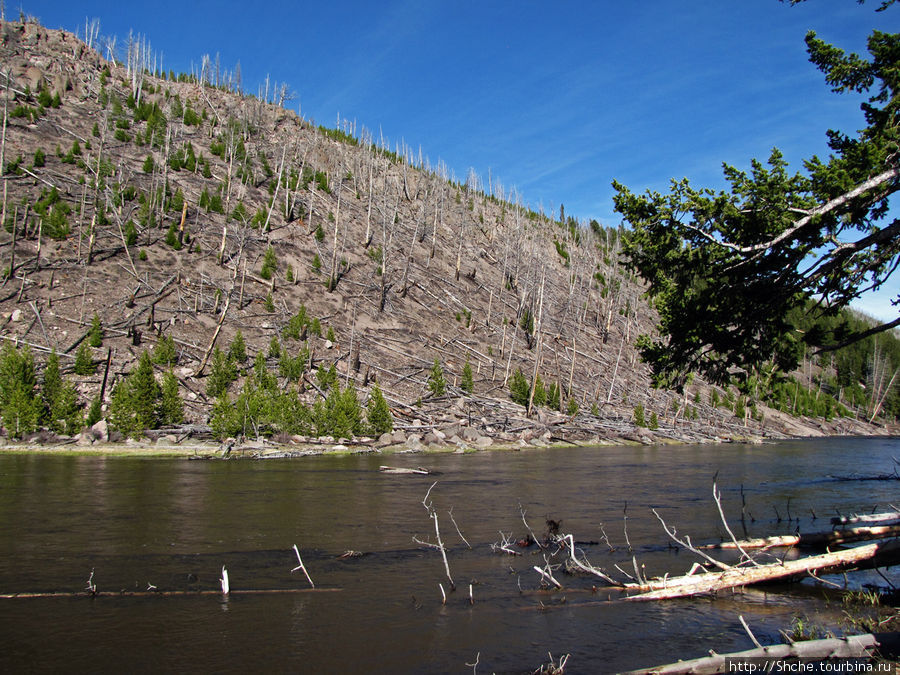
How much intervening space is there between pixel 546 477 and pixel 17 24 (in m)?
98.9

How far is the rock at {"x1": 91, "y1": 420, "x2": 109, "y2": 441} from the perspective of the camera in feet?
116

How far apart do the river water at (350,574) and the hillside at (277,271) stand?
65.1 ft

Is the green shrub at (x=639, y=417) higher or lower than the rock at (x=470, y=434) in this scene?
higher

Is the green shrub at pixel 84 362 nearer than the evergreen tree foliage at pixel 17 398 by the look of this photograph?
No

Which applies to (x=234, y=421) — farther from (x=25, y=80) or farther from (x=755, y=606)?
(x=25, y=80)

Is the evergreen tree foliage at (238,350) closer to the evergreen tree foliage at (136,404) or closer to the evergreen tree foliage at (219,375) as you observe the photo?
the evergreen tree foliage at (219,375)

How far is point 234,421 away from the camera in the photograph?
3734 centimetres

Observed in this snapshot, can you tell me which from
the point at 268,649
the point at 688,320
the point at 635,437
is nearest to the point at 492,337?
the point at 635,437

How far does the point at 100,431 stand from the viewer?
35.4 m

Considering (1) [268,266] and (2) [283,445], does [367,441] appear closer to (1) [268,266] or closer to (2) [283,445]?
(2) [283,445]

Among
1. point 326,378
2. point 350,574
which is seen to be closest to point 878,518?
point 350,574

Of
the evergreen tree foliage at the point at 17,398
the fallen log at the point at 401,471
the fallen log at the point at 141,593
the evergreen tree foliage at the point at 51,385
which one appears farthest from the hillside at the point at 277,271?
the fallen log at the point at 141,593

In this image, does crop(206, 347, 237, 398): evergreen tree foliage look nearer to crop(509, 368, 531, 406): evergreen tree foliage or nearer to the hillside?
the hillside

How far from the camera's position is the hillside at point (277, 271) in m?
46.3
